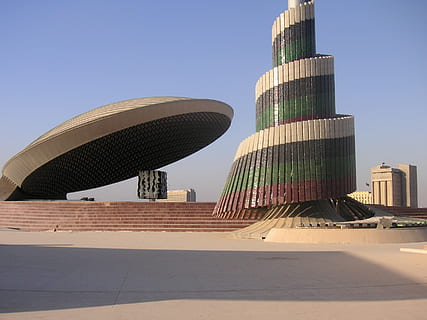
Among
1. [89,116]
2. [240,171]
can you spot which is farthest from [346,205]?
[89,116]

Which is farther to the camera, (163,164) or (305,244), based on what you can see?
(163,164)

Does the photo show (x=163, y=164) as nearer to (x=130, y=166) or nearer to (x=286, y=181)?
(x=130, y=166)

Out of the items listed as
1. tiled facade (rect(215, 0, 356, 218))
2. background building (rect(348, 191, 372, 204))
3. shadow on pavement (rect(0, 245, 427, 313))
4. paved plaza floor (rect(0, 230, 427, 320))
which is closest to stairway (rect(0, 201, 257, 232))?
tiled facade (rect(215, 0, 356, 218))

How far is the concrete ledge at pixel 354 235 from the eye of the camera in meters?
17.1

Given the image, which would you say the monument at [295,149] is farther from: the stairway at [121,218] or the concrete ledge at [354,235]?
the stairway at [121,218]

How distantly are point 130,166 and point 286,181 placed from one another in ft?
123

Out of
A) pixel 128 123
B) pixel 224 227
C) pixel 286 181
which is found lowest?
pixel 224 227

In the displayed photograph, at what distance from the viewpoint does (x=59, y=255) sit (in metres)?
13.2

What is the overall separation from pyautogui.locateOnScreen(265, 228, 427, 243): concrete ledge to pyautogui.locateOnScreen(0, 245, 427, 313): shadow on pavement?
5.43m

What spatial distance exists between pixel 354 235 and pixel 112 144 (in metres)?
32.3

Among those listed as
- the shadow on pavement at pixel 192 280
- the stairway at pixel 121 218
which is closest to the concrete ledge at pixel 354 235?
the shadow on pavement at pixel 192 280

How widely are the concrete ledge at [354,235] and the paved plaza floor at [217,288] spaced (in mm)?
5273

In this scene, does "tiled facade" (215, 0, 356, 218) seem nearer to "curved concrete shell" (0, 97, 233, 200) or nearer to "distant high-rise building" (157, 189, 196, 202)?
"curved concrete shell" (0, 97, 233, 200)

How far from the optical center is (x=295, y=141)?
2270 cm
